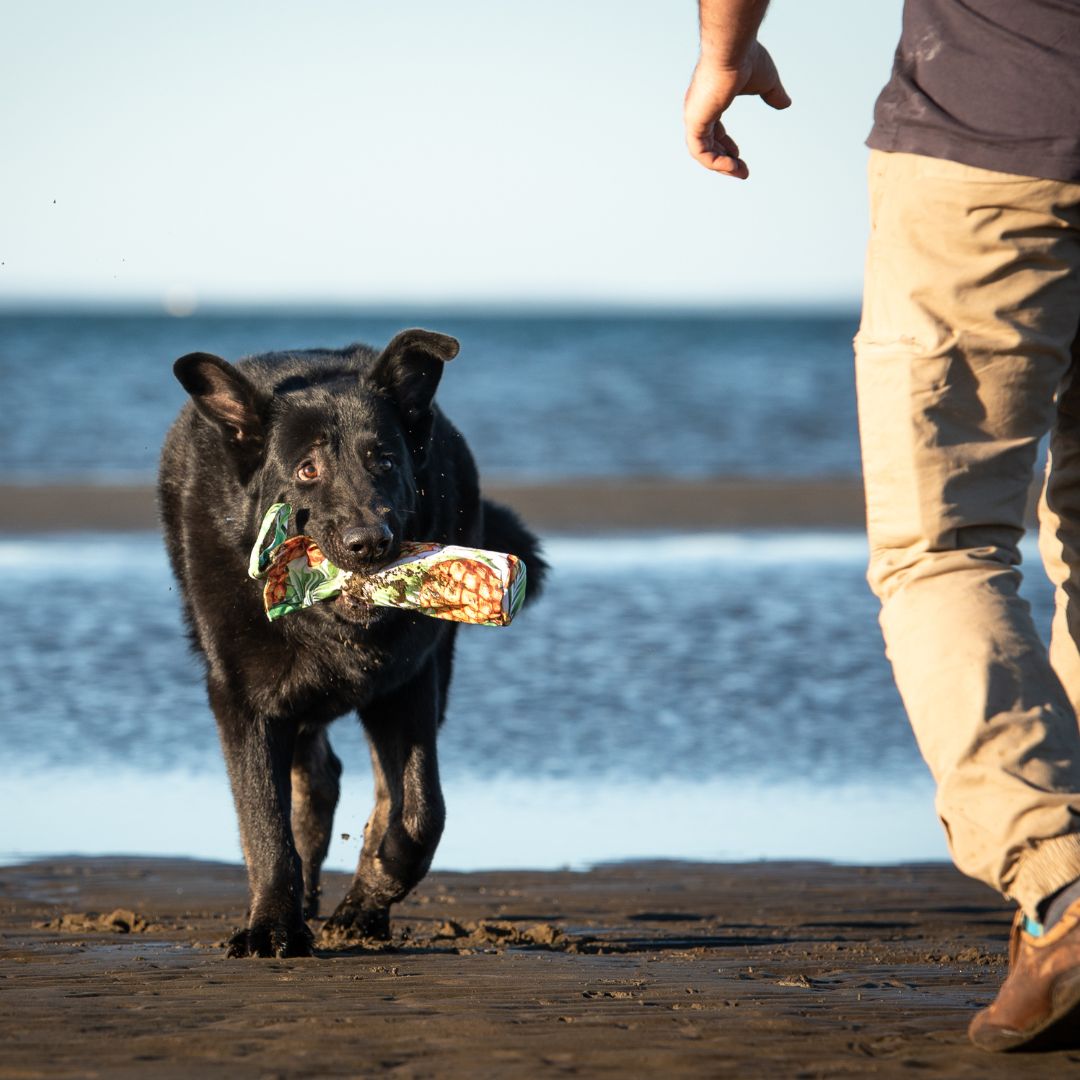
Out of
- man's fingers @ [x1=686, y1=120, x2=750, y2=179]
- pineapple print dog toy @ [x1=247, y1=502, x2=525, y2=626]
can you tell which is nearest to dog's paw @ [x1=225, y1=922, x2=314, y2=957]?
pineapple print dog toy @ [x1=247, y1=502, x2=525, y2=626]

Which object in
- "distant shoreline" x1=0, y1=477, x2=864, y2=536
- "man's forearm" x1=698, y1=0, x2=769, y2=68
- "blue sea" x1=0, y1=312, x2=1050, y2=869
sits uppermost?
"man's forearm" x1=698, y1=0, x2=769, y2=68

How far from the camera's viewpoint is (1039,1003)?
254 centimetres

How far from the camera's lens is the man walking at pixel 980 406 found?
8.52ft

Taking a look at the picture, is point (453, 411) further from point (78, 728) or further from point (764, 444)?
point (78, 728)

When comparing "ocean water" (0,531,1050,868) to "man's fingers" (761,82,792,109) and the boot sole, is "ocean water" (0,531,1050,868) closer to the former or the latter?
"man's fingers" (761,82,792,109)

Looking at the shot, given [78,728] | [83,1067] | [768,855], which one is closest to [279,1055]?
[83,1067]

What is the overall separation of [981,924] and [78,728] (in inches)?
155

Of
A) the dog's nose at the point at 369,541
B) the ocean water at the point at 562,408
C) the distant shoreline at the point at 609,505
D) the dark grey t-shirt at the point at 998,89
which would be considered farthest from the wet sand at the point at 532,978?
the distant shoreline at the point at 609,505

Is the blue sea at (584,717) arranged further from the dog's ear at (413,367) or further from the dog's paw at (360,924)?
the dog's ear at (413,367)

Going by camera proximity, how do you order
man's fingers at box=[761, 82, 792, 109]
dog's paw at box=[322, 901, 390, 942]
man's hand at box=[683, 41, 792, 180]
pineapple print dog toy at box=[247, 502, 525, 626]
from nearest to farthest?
man's hand at box=[683, 41, 792, 180], man's fingers at box=[761, 82, 792, 109], pineapple print dog toy at box=[247, 502, 525, 626], dog's paw at box=[322, 901, 390, 942]

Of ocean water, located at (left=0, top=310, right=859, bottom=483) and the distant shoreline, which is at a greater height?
the distant shoreline

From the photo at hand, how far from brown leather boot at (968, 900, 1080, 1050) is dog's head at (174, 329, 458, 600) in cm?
201

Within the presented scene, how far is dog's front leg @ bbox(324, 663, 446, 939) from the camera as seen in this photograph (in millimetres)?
4371

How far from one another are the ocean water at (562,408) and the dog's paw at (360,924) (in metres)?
6.66
